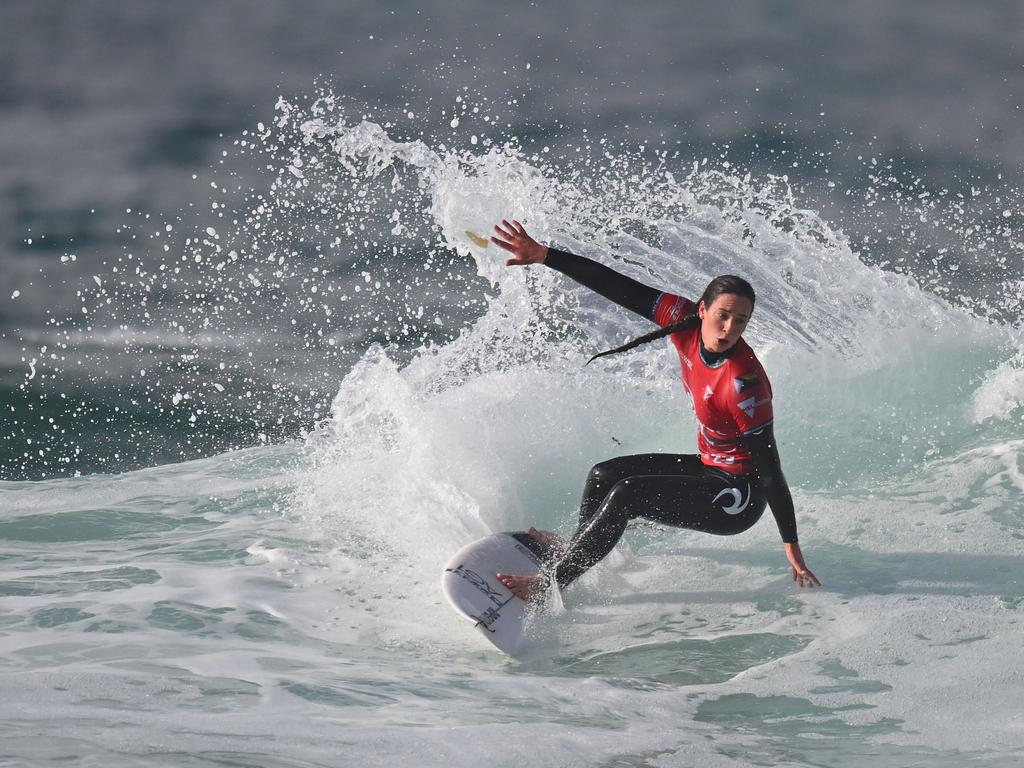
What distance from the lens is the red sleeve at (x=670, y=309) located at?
18.1 ft

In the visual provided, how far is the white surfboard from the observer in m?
5.07

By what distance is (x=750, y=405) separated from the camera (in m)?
5.05

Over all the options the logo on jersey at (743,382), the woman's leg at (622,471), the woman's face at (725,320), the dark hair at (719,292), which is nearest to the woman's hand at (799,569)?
the woman's leg at (622,471)

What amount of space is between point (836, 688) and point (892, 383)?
3880 millimetres

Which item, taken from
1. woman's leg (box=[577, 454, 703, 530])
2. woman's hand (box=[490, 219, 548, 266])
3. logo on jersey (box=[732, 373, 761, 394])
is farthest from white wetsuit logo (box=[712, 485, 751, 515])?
woman's hand (box=[490, 219, 548, 266])

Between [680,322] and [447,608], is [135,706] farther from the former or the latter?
[680,322]

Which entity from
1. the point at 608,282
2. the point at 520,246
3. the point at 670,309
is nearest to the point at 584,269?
the point at 608,282

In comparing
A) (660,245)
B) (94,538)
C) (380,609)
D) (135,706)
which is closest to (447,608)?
(380,609)

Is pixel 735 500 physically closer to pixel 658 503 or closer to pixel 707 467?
pixel 707 467

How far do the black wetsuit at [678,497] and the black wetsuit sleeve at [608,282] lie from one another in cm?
51

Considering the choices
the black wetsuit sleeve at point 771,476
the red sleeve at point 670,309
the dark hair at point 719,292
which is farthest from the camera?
the red sleeve at point 670,309

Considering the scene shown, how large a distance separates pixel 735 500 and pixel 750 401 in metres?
0.54

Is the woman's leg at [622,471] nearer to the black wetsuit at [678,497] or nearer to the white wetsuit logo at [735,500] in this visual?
the black wetsuit at [678,497]

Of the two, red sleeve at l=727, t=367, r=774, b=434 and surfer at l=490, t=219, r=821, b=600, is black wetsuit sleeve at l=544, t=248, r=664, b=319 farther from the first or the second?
red sleeve at l=727, t=367, r=774, b=434
